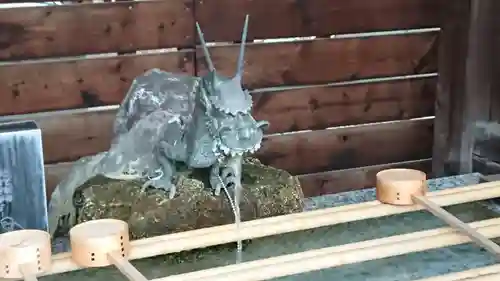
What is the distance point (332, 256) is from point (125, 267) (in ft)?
0.92

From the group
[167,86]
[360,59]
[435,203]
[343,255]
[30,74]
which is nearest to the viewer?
[343,255]

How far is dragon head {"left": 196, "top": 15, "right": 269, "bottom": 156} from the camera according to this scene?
1.17 m

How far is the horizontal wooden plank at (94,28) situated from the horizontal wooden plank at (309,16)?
3.4 inches

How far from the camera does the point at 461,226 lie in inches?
43.3

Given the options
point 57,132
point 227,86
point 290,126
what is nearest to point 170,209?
point 227,86

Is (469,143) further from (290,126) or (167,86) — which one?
(167,86)

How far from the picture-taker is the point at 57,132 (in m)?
2.22

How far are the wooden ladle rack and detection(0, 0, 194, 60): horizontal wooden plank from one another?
121cm

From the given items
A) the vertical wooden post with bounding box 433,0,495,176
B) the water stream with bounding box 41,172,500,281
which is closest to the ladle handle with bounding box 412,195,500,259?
the water stream with bounding box 41,172,500,281

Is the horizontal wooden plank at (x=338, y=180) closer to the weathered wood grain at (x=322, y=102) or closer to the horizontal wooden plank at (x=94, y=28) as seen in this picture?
the weathered wood grain at (x=322, y=102)

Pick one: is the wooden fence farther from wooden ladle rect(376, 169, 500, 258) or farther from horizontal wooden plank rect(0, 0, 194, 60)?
wooden ladle rect(376, 169, 500, 258)

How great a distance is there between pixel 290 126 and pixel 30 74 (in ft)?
2.77

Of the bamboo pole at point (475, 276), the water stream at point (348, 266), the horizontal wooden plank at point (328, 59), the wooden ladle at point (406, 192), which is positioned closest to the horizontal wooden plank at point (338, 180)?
the horizontal wooden plank at point (328, 59)

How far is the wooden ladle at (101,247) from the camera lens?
978 mm
